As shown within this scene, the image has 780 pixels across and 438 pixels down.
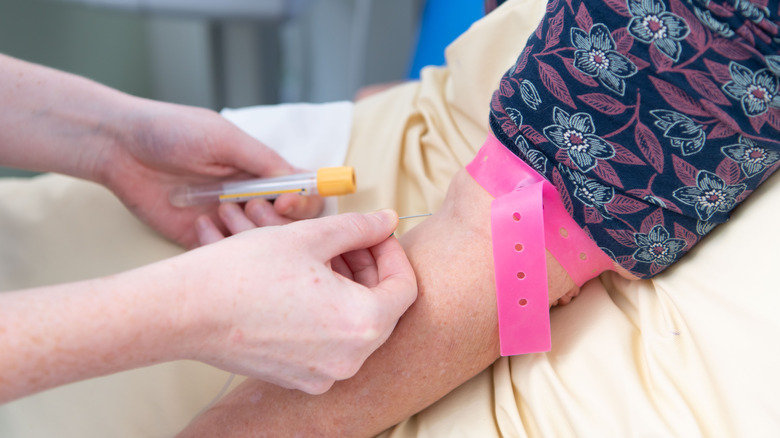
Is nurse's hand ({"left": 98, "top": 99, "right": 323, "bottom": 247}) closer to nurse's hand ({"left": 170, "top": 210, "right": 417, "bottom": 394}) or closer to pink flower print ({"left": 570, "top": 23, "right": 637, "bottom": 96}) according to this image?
nurse's hand ({"left": 170, "top": 210, "right": 417, "bottom": 394})

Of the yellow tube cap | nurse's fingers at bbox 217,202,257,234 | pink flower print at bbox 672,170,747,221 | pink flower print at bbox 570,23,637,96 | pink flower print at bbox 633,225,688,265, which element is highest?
pink flower print at bbox 570,23,637,96

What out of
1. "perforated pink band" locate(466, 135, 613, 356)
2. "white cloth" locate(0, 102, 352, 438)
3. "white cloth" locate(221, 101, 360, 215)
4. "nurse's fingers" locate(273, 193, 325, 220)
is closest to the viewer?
"perforated pink band" locate(466, 135, 613, 356)

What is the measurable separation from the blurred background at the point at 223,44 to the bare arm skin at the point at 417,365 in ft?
4.33

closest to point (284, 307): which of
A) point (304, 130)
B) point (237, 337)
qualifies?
point (237, 337)

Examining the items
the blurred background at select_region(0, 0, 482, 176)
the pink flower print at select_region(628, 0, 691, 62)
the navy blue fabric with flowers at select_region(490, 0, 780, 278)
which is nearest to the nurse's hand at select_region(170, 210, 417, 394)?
the navy blue fabric with flowers at select_region(490, 0, 780, 278)

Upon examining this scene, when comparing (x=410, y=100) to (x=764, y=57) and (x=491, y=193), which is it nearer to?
(x=491, y=193)

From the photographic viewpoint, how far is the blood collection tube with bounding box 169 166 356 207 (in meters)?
0.79

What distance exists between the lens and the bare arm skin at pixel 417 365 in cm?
63

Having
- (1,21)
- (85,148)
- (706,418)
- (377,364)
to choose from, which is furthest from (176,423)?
(1,21)

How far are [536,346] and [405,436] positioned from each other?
0.21 m

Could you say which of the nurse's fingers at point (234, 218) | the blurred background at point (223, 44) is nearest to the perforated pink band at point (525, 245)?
the nurse's fingers at point (234, 218)

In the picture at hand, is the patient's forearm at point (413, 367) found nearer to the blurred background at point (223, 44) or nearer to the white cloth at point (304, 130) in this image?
the white cloth at point (304, 130)

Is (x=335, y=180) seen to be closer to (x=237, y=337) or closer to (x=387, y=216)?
(x=387, y=216)

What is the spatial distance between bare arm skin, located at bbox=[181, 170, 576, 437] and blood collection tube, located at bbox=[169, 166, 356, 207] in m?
0.20
